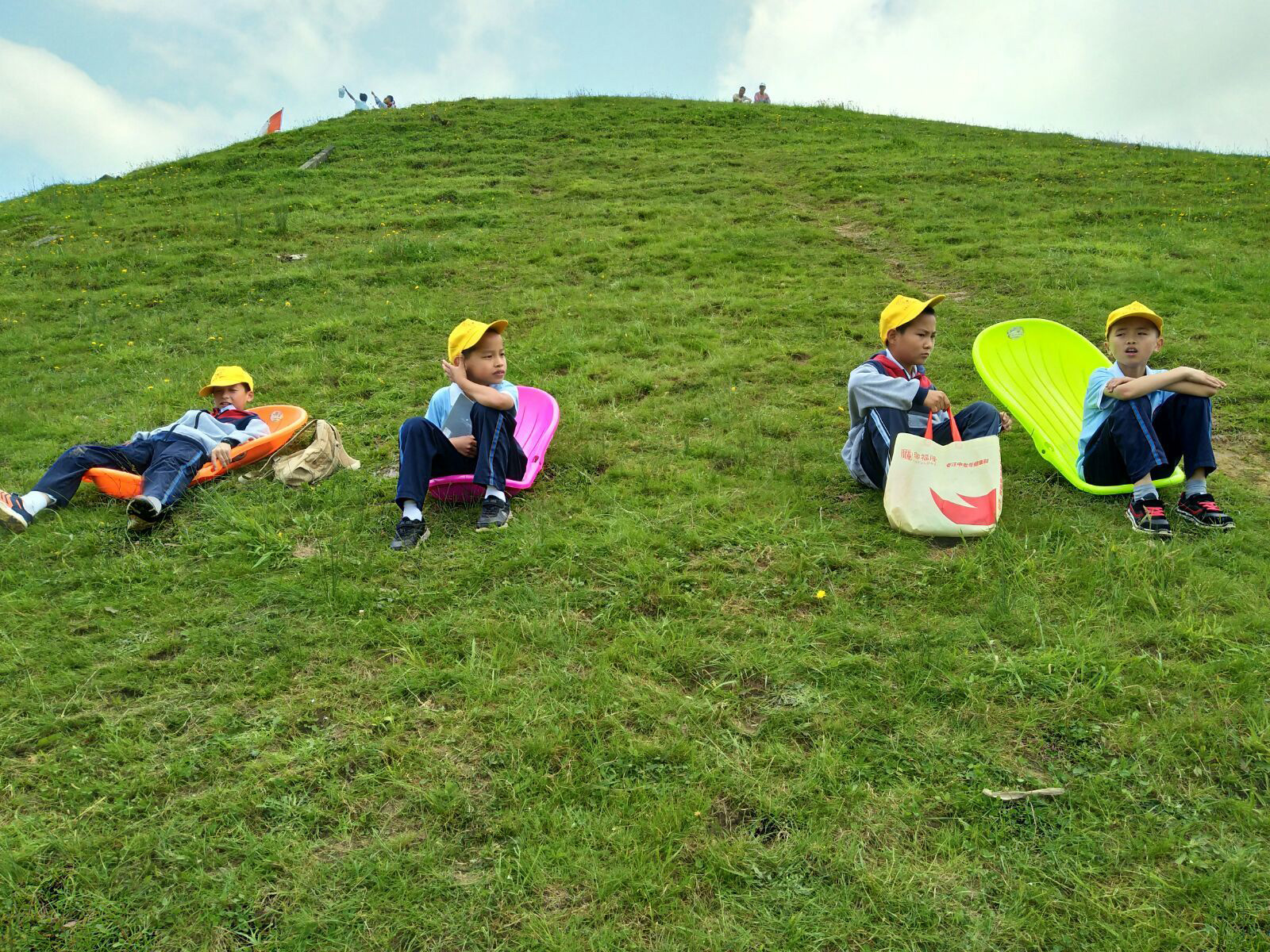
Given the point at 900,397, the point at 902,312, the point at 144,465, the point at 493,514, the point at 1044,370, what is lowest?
the point at 493,514

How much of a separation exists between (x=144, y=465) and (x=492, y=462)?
9.05 ft

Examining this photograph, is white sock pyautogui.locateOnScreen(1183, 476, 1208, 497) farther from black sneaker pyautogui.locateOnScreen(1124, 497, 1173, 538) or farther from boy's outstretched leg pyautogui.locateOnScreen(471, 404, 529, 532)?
boy's outstretched leg pyautogui.locateOnScreen(471, 404, 529, 532)

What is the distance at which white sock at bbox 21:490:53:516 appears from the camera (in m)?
5.16

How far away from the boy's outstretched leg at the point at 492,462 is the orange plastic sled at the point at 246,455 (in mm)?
1848

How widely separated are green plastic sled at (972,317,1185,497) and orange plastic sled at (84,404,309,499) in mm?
5058

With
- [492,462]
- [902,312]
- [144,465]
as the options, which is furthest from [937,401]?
[144,465]

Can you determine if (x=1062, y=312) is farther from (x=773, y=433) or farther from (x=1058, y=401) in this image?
(x=773, y=433)

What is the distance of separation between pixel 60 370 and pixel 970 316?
10.7 m

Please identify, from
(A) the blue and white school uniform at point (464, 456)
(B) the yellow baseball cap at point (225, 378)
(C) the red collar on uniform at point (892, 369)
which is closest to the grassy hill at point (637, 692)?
(A) the blue and white school uniform at point (464, 456)

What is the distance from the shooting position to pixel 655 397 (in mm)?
7156

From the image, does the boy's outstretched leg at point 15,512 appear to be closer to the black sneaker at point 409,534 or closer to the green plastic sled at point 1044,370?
the black sneaker at point 409,534

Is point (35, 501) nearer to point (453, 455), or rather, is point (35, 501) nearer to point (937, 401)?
point (453, 455)

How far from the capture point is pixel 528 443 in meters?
5.73

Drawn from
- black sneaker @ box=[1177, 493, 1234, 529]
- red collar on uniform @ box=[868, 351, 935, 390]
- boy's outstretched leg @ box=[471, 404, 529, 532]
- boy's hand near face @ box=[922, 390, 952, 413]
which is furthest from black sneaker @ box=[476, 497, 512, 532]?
black sneaker @ box=[1177, 493, 1234, 529]
